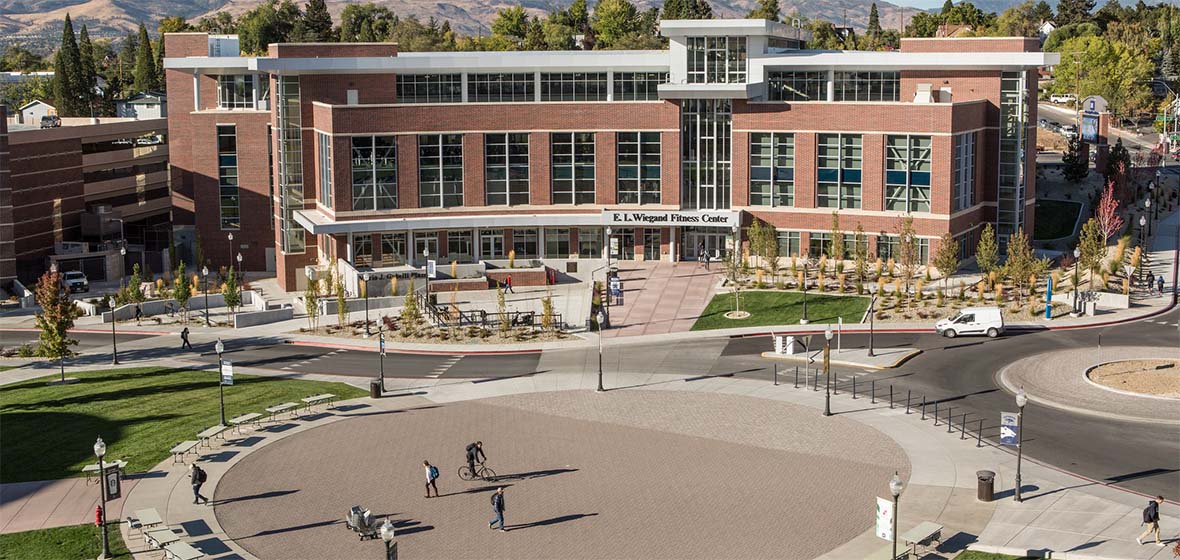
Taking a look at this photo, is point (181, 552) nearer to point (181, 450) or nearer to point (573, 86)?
point (181, 450)

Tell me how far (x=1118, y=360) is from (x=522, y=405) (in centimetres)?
2827

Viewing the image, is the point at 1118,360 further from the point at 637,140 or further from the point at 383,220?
the point at 383,220

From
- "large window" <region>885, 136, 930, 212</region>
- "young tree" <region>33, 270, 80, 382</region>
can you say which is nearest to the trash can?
"young tree" <region>33, 270, 80, 382</region>

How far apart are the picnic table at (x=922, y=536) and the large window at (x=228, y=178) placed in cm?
7304

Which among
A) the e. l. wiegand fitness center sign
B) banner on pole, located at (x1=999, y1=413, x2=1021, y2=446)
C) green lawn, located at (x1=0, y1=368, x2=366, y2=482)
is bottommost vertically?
green lawn, located at (x1=0, y1=368, x2=366, y2=482)

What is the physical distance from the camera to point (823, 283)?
82.4 meters

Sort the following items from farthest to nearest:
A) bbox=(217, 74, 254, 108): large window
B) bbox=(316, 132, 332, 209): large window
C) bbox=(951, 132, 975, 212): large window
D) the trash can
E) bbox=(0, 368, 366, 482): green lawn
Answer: bbox=(217, 74, 254, 108): large window → bbox=(316, 132, 332, 209): large window → bbox=(951, 132, 975, 212): large window → bbox=(0, 368, 366, 482): green lawn → the trash can

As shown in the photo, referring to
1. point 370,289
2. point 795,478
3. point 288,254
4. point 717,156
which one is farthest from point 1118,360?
point 288,254

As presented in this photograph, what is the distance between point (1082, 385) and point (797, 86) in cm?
4008

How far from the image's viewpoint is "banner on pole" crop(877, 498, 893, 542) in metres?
39.0

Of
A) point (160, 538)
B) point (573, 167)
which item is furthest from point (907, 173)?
point (160, 538)

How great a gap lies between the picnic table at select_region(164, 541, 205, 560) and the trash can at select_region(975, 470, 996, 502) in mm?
24516

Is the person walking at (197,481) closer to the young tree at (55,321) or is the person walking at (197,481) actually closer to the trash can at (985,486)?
the young tree at (55,321)

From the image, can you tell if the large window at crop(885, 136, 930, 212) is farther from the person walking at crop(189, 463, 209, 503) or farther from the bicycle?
the person walking at crop(189, 463, 209, 503)
